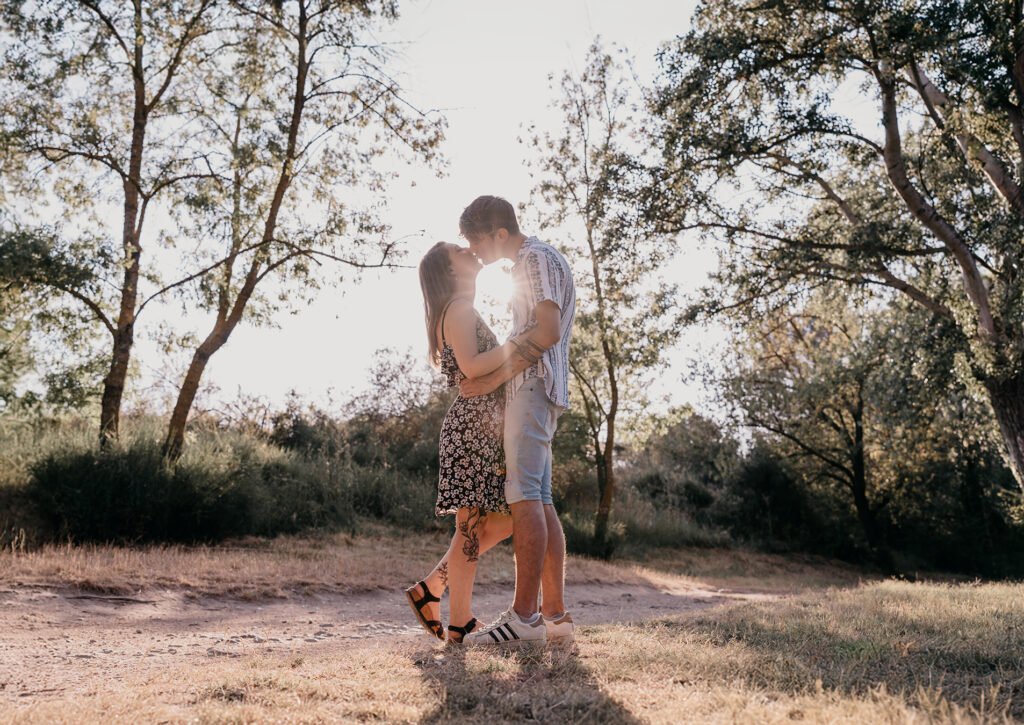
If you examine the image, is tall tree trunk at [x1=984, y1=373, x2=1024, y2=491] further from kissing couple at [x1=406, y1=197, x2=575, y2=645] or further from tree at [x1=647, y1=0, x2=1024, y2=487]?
kissing couple at [x1=406, y1=197, x2=575, y2=645]

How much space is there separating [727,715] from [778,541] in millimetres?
21330

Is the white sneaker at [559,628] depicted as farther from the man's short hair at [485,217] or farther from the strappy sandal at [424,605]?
the man's short hair at [485,217]

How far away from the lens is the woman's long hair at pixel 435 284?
423cm

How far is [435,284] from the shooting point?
4238 millimetres

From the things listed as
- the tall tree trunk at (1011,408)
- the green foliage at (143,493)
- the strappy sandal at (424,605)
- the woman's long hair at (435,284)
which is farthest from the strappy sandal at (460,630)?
the tall tree trunk at (1011,408)

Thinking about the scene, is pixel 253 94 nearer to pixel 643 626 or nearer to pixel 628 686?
pixel 643 626

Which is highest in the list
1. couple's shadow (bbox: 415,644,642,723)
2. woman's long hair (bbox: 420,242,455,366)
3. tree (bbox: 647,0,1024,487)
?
tree (bbox: 647,0,1024,487)

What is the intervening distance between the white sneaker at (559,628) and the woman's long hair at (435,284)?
5.01 ft

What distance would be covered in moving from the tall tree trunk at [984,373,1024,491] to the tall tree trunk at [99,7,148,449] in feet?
41.0

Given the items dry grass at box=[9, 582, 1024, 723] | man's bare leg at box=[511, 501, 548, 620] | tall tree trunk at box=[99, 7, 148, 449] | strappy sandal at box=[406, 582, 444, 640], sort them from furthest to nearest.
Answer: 1. tall tree trunk at box=[99, 7, 148, 449]
2. strappy sandal at box=[406, 582, 444, 640]
3. man's bare leg at box=[511, 501, 548, 620]
4. dry grass at box=[9, 582, 1024, 723]

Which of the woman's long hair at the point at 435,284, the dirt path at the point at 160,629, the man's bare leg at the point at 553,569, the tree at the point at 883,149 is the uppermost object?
the tree at the point at 883,149

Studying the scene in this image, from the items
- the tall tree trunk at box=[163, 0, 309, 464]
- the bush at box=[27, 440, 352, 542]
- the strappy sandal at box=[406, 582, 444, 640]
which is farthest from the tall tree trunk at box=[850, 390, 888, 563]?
the strappy sandal at box=[406, 582, 444, 640]

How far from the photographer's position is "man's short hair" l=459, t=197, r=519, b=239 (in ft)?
13.6

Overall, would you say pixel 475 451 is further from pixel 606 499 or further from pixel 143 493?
pixel 606 499
